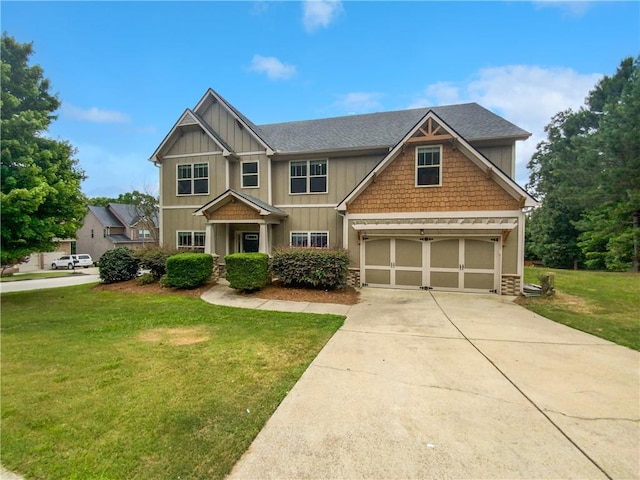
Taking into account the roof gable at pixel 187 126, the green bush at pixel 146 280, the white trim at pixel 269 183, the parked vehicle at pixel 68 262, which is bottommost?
the parked vehicle at pixel 68 262

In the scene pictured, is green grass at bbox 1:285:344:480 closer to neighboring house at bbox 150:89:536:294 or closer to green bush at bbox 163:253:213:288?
green bush at bbox 163:253:213:288

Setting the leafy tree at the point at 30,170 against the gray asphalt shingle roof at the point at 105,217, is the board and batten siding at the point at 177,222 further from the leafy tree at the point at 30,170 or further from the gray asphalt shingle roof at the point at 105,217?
the gray asphalt shingle roof at the point at 105,217

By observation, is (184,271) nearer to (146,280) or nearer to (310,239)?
(146,280)

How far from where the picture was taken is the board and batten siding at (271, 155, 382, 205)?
1334 cm

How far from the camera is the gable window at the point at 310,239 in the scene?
13.6 metres

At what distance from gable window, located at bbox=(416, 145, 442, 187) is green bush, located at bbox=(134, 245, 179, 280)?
11.2 metres

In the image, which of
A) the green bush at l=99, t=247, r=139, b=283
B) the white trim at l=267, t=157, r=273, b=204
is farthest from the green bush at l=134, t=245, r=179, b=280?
the white trim at l=267, t=157, r=273, b=204

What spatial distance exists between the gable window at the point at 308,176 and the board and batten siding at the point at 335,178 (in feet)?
0.62

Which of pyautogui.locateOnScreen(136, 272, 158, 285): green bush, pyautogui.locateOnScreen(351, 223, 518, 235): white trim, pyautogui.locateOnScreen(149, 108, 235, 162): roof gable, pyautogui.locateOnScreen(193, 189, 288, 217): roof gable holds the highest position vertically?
pyautogui.locateOnScreen(149, 108, 235, 162): roof gable

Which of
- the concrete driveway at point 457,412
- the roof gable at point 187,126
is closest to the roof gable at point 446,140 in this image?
the concrete driveway at point 457,412

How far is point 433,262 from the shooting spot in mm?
11094

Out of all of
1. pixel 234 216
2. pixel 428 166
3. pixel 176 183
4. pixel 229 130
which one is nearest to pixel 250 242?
pixel 234 216

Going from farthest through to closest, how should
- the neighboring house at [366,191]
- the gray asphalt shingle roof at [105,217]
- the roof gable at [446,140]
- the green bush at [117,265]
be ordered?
1. the gray asphalt shingle roof at [105,217]
2. the green bush at [117,265]
3. the neighboring house at [366,191]
4. the roof gable at [446,140]

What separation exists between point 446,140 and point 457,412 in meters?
10.0
